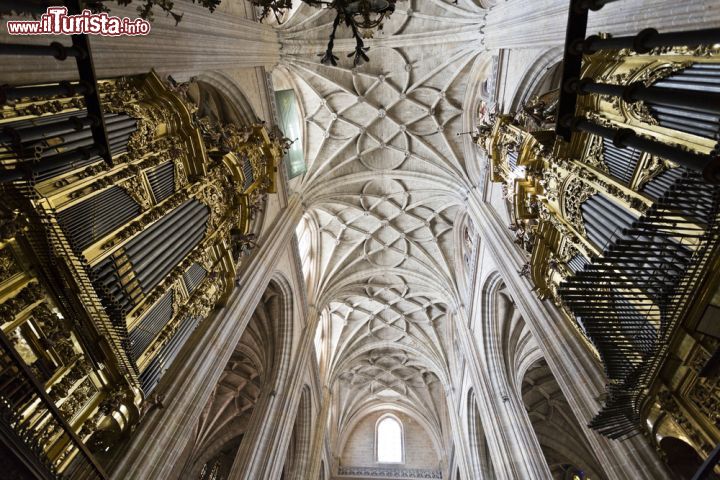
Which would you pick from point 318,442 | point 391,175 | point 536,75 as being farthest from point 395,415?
point 536,75

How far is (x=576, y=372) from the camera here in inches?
247

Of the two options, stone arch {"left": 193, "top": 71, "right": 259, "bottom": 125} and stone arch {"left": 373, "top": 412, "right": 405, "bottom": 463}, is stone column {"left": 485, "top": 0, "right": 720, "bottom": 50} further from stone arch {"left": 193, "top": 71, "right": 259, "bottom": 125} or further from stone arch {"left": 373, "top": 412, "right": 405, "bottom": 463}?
stone arch {"left": 373, "top": 412, "right": 405, "bottom": 463}

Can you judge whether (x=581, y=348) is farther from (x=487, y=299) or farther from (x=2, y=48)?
(x=2, y=48)

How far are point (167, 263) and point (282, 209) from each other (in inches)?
299

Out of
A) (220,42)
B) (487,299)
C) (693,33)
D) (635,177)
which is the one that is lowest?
(487,299)

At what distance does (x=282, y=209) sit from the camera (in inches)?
549

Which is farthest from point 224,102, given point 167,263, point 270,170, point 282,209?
point 167,263

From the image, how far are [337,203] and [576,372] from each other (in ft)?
44.0

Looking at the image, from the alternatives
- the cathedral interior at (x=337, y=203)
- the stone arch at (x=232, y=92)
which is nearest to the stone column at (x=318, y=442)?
the cathedral interior at (x=337, y=203)

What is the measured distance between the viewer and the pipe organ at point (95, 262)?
399 cm

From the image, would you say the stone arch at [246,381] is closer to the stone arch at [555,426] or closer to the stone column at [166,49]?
the stone column at [166,49]

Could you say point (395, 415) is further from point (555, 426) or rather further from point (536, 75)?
point (536, 75)

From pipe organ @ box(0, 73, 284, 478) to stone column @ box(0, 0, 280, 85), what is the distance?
1.25 ft

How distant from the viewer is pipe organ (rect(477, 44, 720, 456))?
393 centimetres
